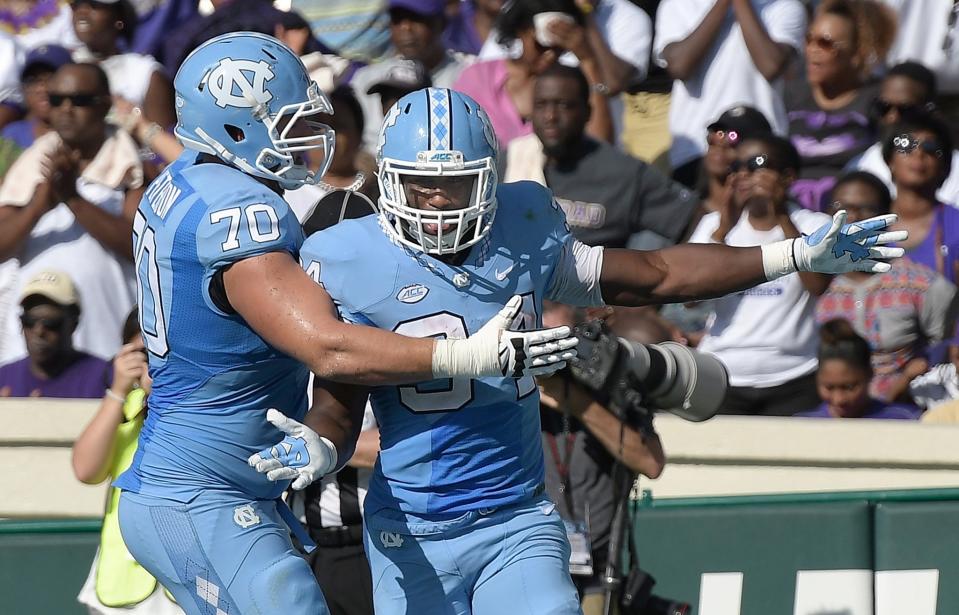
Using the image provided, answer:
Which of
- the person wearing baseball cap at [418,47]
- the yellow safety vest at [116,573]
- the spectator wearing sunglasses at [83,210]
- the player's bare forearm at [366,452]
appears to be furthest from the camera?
the person wearing baseball cap at [418,47]

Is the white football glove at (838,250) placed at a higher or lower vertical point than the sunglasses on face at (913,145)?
higher

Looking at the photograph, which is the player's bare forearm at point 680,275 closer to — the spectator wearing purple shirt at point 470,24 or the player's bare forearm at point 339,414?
the player's bare forearm at point 339,414

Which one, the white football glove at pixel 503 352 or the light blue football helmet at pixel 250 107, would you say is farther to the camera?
the light blue football helmet at pixel 250 107

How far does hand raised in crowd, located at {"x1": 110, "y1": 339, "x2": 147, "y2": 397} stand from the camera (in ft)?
16.0

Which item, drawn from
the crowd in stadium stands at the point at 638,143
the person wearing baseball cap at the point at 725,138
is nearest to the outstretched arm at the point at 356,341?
the crowd in stadium stands at the point at 638,143

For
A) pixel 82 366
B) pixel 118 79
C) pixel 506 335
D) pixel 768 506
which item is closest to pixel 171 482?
pixel 506 335

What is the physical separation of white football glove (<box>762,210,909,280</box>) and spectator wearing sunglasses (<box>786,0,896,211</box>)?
3.09m

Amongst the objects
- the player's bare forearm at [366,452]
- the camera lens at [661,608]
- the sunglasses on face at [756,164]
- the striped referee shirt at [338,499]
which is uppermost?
the sunglasses on face at [756,164]

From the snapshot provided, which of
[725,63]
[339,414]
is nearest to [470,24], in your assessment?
[725,63]

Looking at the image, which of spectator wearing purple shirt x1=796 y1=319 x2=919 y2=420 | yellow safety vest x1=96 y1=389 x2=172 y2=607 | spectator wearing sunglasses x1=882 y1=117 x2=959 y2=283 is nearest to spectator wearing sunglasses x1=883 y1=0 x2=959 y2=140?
spectator wearing sunglasses x1=882 y1=117 x2=959 y2=283

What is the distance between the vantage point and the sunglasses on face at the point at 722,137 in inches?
263

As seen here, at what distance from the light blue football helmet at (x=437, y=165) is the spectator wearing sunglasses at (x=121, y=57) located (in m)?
3.95

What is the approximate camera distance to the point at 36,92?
753 centimetres

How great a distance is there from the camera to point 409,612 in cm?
375
